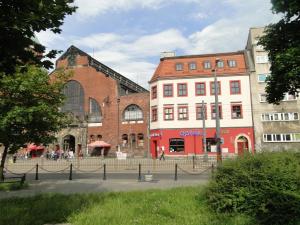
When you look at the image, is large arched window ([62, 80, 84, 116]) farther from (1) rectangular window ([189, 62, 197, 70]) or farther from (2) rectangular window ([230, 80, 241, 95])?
(2) rectangular window ([230, 80, 241, 95])

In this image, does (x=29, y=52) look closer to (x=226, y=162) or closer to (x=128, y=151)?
(x=226, y=162)

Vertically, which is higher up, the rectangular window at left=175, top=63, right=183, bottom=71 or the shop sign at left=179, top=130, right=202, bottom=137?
the rectangular window at left=175, top=63, right=183, bottom=71

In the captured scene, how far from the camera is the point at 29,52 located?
643 cm

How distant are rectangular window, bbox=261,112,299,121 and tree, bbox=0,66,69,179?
3161 centimetres

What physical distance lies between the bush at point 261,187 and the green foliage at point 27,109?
1049 centimetres

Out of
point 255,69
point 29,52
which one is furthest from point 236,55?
point 29,52

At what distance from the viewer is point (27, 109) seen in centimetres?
1548

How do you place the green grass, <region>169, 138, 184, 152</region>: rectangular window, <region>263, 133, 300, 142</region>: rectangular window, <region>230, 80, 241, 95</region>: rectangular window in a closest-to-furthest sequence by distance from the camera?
the green grass < <region>263, 133, 300, 142</region>: rectangular window < <region>230, 80, 241, 95</region>: rectangular window < <region>169, 138, 184, 152</region>: rectangular window

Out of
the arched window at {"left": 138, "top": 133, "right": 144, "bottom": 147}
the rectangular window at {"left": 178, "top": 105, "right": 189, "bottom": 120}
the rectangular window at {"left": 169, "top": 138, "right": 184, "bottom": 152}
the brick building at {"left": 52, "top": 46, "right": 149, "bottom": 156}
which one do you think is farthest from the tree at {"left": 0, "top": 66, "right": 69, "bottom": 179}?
the arched window at {"left": 138, "top": 133, "right": 144, "bottom": 147}

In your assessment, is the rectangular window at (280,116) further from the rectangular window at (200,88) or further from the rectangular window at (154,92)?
the rectangular window at (154,92)

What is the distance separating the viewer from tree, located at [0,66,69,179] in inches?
609

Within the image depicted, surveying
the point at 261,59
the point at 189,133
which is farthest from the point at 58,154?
the point at 261,59

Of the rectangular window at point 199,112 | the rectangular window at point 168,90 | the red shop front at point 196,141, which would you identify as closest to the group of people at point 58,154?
the red shop front at point 196,141

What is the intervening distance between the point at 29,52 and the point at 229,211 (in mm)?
6138
